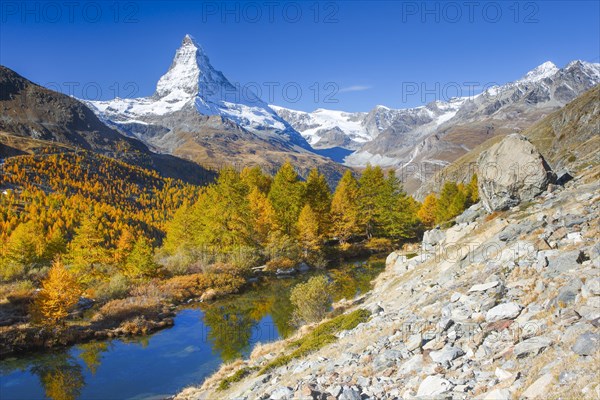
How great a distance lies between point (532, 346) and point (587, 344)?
1.41 metres

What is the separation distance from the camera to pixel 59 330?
3603 centimetres

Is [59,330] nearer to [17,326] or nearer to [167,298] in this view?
[17,326]

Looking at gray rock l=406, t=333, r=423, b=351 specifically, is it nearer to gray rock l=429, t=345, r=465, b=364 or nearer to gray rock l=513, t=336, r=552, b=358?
gray rock l=429, t=345, r=465, b=364

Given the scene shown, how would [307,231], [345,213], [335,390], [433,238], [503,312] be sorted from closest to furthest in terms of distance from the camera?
[335,390]
[503,312]
[433,238]
[307,231]
[345,213]

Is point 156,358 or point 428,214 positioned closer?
point 156,358

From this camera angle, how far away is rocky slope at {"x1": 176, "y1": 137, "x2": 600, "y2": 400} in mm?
9586

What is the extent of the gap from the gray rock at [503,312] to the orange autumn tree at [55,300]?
3613cm

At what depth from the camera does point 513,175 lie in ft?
115

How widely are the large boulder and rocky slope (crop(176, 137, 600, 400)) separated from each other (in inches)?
413

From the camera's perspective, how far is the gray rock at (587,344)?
9023 millimetres

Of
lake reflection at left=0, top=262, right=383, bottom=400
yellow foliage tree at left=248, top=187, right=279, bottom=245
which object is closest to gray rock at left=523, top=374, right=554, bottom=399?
lake reflection at left=0, top=262, right=383, bottom=400

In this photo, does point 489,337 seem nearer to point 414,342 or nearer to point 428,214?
point 414,342

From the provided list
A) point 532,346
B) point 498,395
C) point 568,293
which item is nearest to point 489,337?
point 532,346

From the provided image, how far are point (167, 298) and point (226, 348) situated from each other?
17.4 metres
